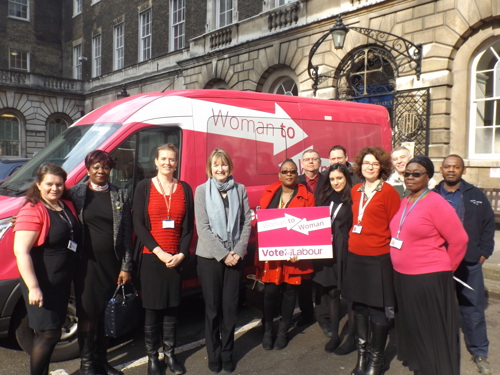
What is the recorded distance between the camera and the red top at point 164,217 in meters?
3.56

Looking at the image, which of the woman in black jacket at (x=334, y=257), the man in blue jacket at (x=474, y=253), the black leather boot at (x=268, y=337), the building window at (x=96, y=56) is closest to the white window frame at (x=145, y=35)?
the building window at (x=96, y=56)

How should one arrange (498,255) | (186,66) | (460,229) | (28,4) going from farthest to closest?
(28,4), (186,66), (498,255), (460,229)

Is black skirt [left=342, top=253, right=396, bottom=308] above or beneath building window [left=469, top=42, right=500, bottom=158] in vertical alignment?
beneath

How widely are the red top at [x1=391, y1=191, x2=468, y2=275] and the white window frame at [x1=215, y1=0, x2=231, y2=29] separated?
15202 mm

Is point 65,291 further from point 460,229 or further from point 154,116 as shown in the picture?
point 460,229

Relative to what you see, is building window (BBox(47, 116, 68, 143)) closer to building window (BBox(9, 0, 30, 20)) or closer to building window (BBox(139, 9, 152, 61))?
building window (BBox(9, 0, 30, 20))

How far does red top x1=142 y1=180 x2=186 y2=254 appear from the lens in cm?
356

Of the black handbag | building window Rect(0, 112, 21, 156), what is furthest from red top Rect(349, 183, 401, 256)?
building window Rect(0, 112, 21, 156)

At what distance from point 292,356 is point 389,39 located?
9.73m

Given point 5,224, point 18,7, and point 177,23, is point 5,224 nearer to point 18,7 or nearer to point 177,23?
point 177,23

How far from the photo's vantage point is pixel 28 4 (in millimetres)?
31234

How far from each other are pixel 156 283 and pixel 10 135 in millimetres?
28255

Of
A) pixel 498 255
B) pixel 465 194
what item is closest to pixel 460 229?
pixel 465 194

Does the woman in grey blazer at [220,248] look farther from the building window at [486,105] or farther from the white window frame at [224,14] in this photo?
the white window frame at [224,14]
